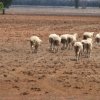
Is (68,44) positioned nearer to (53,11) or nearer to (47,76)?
(47,76)

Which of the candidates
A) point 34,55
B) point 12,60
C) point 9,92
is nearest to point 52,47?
point 34,55

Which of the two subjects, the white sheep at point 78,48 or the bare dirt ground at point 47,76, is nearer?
the bare dirt ground at point 47,76

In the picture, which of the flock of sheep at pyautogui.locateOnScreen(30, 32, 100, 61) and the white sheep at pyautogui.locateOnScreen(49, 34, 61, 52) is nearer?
the flock of sheep at pyautogui.locateOnScreen(30, 32, 100, 61)

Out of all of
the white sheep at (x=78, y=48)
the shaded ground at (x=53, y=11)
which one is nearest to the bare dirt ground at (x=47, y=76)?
the white sheep at (x=78, y=48)

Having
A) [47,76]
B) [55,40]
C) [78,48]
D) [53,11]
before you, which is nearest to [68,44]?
[55,40]

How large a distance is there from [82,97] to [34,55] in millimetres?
11307

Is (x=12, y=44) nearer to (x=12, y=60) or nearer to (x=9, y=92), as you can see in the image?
(x=12, y=60)

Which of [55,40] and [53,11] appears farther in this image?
[53,11]

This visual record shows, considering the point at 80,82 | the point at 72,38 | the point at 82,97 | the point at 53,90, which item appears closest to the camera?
the point at 82,97

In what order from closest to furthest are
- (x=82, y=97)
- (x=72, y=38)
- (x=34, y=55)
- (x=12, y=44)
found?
1. (x=82, y=97)
2. (x=34, y=55)
3. (x=72, y=38)
4. (x=12, y=44)

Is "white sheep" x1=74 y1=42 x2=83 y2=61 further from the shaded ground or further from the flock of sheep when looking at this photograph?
the shaded ground

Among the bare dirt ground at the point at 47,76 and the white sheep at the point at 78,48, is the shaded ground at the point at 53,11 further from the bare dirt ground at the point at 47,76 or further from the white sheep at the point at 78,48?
the white sheep at the point at 78,48

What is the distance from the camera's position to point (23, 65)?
74.5 feet

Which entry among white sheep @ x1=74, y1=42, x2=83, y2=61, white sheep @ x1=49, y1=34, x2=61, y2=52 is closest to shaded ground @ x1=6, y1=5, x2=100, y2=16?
white sheep @ x1=49, y1=34, x2=61, y2=52
